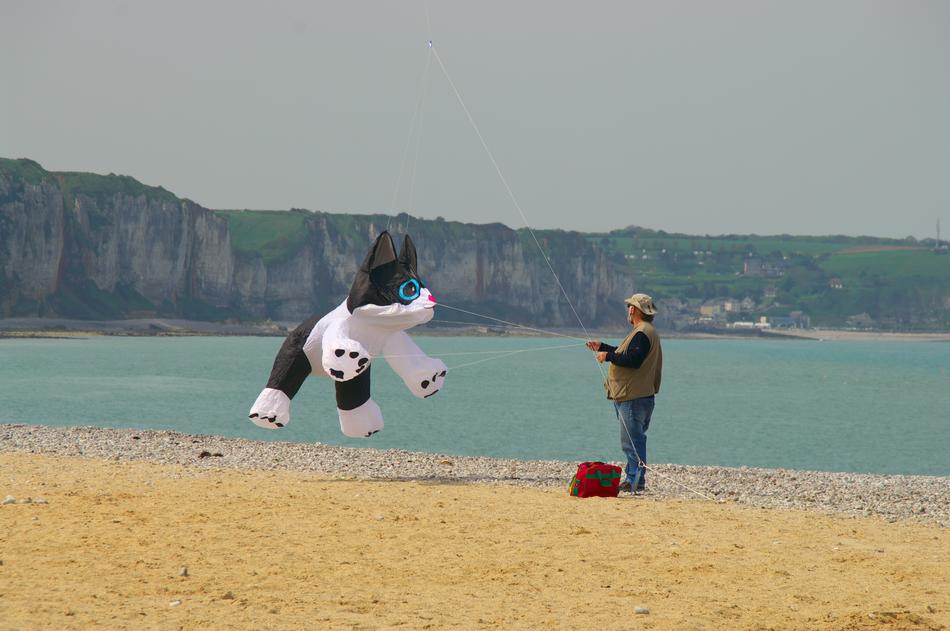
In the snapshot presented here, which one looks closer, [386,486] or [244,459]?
[386,486]

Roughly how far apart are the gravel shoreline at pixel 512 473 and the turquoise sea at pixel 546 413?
6.44 feet

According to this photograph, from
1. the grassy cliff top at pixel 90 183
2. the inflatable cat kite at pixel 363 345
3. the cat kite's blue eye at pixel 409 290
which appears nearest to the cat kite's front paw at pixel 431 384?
the inflatable cat kite at pixel 363 345

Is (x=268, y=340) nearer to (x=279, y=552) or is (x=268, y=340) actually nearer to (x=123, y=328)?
(x=123, y=328)

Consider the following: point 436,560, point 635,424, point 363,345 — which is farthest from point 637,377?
point 436,560

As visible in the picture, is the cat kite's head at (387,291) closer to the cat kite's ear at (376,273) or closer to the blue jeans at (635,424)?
the cat kite's ear at (376,273)

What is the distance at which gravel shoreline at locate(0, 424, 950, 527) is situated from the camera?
1329 centimetres

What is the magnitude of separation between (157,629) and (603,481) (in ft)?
21.8

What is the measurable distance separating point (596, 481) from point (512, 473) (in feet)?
9.51

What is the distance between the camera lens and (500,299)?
588 ft

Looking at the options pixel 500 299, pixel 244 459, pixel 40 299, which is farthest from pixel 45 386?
pixel 500 299

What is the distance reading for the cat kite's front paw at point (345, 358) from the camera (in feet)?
44.0

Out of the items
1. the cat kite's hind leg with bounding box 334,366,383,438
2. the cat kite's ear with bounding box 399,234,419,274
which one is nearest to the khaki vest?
the cat kite's ear with bounding box 399,234,419,274

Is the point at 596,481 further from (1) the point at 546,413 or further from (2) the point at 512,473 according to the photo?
(1) the point at 546,413

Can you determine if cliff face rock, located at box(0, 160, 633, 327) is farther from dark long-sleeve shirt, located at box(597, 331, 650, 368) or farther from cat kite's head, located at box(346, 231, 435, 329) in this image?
dark long-sleeve shirt, located at box(597, 331, 650, 368)
